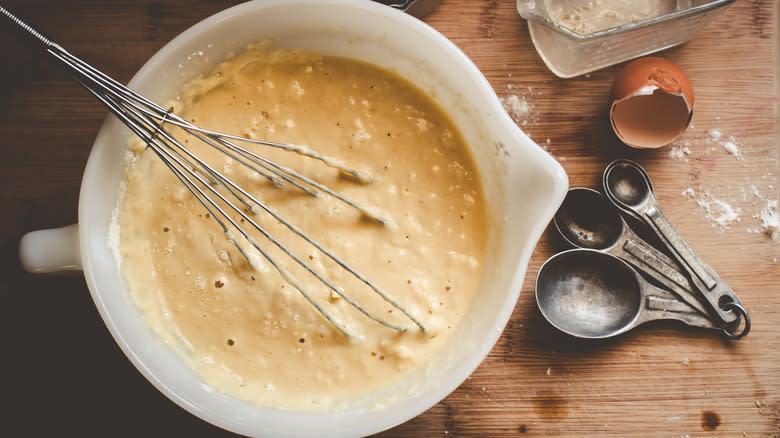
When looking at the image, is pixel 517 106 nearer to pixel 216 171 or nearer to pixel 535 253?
pixel 535 253

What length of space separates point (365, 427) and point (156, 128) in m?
0.59

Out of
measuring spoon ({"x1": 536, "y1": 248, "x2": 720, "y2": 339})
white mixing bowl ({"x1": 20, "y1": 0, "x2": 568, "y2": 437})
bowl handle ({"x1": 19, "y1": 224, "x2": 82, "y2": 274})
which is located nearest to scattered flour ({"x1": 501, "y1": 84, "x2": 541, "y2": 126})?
white mixing bowl ({"x1": 20, "y1": 0, "x2": 568, "y2": 437})

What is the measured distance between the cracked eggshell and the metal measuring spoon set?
6 cm

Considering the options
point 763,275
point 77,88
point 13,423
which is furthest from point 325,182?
point 763,275

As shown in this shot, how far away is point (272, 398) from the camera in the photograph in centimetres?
99

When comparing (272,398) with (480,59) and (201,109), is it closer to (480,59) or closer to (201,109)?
A: (201,109)

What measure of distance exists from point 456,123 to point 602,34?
30 cm

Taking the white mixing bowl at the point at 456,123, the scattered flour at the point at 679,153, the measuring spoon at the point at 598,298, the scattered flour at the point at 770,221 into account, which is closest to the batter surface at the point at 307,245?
the white mixing bowl at the point at 456,123

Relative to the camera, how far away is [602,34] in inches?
38.1

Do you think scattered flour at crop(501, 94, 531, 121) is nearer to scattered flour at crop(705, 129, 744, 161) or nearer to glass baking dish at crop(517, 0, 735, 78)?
glass baking dish at crop(517, 0, 735, 78)

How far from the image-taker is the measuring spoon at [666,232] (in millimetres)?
1045

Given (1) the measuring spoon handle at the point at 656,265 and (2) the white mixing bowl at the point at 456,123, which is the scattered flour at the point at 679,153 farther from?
(2) the white mixing bowl at the point at 456,123

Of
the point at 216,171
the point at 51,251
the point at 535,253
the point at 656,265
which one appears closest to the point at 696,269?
the point at 656,265

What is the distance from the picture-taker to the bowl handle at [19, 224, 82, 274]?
0.89 meters
